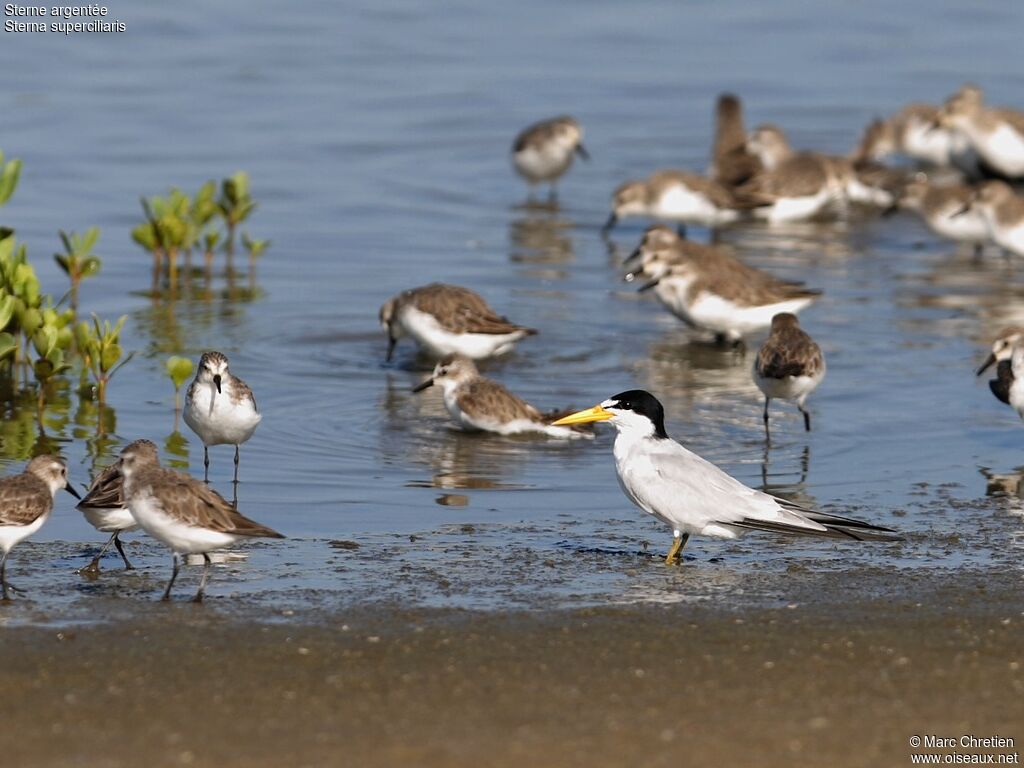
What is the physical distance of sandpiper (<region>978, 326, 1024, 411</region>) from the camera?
1098 cm

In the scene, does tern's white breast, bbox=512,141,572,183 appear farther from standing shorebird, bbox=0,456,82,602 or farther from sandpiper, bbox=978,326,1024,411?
standing shorebird, bbox=0,456,82,602

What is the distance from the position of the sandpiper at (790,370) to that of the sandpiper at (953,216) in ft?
23.4

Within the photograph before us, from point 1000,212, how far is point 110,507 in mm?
11916

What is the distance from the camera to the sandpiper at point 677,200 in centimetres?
1920

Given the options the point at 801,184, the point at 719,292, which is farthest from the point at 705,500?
the point at 801,184

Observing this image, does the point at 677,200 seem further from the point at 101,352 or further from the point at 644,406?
the point at 644,406

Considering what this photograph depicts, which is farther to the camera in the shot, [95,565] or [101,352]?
[101,352]

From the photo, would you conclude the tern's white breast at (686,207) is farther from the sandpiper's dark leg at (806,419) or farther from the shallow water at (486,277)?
the sandpiper's dark leg at (806,419)

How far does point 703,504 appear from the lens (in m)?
8.43

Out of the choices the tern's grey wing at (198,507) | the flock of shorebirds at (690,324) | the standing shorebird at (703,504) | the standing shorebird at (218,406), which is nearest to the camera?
the tern's grey wing at (198,507)

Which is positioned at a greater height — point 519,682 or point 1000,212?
point 1000,212

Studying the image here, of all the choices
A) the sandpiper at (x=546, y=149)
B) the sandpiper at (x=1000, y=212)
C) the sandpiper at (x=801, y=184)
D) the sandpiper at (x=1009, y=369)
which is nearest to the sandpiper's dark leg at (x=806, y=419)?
the sandpiper at (x=1009, y=369)

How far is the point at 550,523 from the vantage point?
9.32 m

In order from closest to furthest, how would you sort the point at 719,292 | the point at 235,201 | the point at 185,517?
the point at 185,517, the point at 719,292, the point at 235,201
